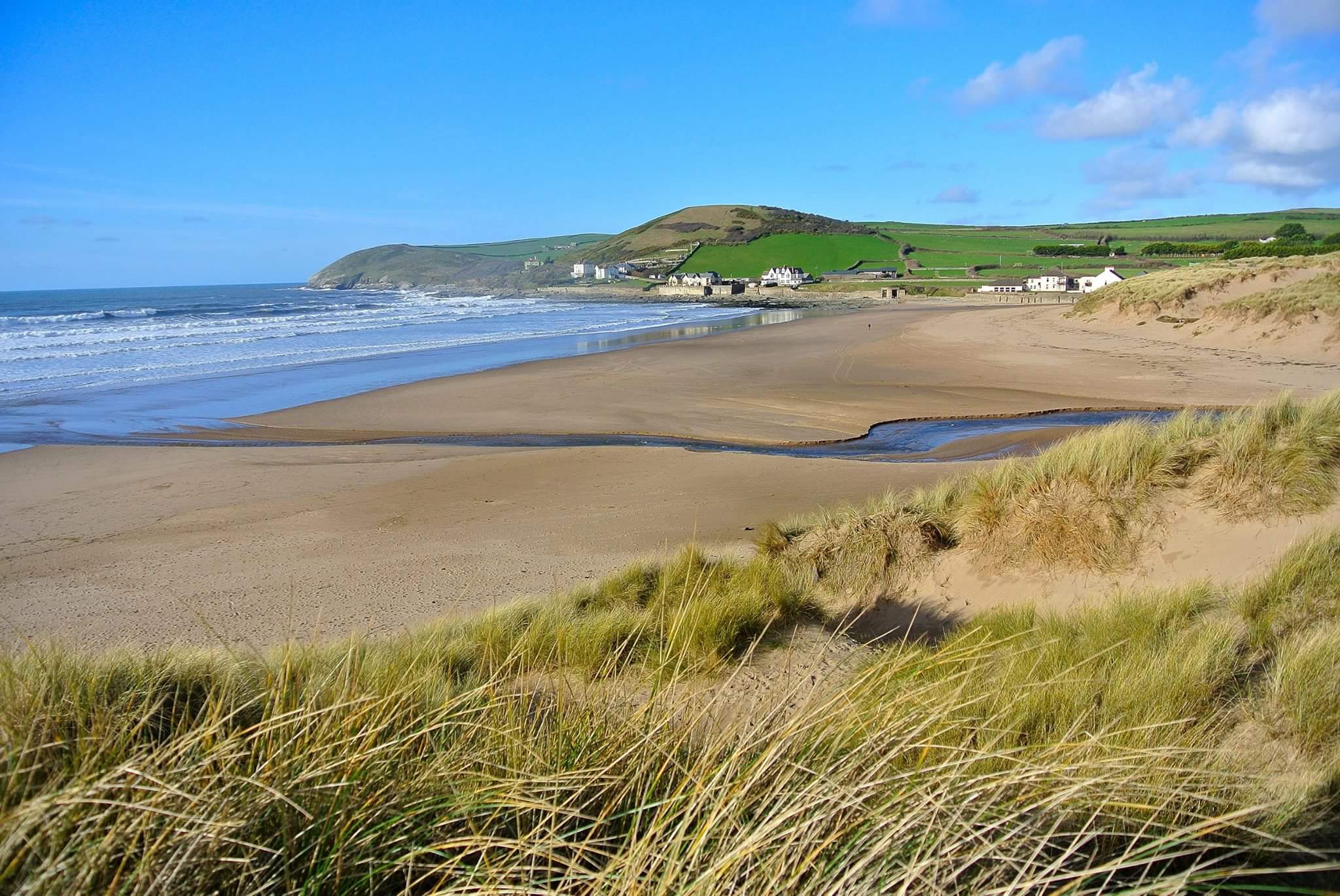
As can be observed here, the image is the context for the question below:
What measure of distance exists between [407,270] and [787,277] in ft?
299

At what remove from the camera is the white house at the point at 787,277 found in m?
96.9

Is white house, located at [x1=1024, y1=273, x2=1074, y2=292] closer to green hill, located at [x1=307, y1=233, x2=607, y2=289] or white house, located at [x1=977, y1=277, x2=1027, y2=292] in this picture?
white house, located at [x1=977, y1=277, x2=1027, y2=292]

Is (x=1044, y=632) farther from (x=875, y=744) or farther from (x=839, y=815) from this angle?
(x=839, y=815)

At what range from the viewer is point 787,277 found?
9800 centimetres

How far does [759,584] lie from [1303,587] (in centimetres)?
327

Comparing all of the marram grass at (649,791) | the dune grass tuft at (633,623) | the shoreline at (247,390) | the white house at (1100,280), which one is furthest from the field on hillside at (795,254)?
the marram grass at (649,791)

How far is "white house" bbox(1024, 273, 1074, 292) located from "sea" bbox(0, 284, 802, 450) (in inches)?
1010

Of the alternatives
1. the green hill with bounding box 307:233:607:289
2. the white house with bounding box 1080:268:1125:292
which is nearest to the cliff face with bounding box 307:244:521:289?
the green hill with bounding box 307:233:607:289

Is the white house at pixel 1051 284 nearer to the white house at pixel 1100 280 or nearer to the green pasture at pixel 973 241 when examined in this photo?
the white house at pixel 1100 280

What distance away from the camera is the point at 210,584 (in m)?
8.38

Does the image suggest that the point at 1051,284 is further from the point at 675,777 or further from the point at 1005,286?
the point at 675,777

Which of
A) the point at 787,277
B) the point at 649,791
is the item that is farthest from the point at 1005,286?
the point at 649,791

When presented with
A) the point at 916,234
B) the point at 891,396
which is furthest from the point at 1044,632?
the point at 916,234

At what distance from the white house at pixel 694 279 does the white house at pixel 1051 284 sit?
3442cm
